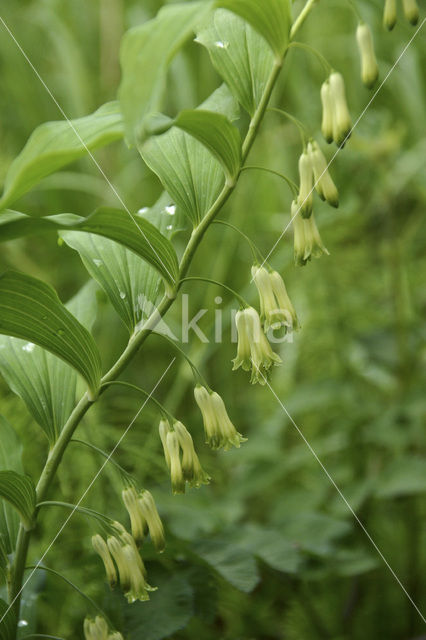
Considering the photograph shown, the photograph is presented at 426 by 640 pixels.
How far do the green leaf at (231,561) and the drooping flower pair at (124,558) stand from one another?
171 mm

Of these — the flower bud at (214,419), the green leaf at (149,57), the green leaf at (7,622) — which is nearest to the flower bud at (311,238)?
the flower bud at (214,419)

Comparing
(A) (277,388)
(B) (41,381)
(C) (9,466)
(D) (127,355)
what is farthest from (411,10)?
(A) (277,388)

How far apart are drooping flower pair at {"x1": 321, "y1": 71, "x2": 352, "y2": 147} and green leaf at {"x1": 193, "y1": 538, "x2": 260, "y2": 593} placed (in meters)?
0.59

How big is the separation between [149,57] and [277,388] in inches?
64.8

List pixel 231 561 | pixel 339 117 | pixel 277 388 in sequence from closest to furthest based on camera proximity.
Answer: pixel 339 117
pixel 231 561
pixel 277 388

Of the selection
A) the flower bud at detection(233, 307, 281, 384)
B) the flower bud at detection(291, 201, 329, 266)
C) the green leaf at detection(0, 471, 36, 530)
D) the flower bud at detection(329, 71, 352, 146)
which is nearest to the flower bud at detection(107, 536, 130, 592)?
the green leaf at detection(0, 471, 36, 530)

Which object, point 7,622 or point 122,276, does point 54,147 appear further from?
point 7,622

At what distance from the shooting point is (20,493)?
0.71 metres

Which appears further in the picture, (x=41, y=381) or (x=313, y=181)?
(x=41, y=381)

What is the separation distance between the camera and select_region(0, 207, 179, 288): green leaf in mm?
564

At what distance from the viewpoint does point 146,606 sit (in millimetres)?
853

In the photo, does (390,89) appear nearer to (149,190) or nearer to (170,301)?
(149,190)

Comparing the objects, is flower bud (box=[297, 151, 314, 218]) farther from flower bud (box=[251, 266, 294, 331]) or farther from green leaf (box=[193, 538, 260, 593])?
green leaf (box=[193, 538, 260, 593])

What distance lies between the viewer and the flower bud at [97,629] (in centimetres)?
73
